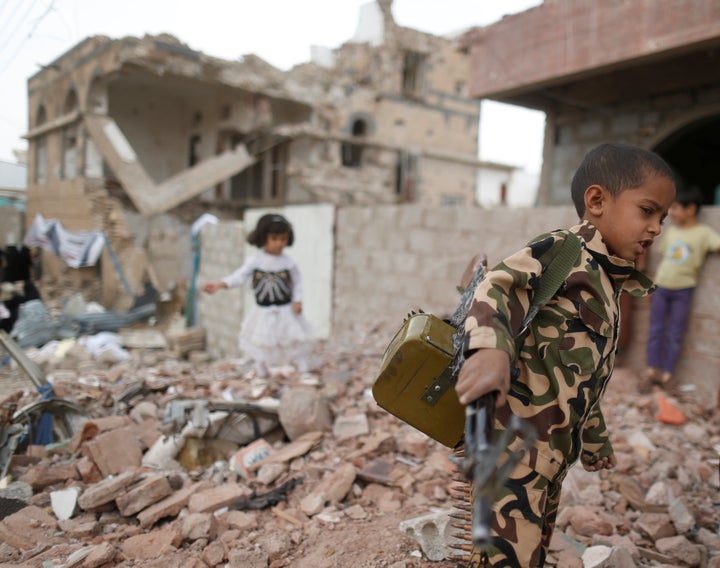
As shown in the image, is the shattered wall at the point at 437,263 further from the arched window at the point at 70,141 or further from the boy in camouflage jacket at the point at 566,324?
the arched window at the point at 70,141

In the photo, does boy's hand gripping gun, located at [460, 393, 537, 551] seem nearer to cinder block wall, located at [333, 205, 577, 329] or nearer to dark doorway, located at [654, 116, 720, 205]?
cinder block wall, located at [333, 205, 577, 329]

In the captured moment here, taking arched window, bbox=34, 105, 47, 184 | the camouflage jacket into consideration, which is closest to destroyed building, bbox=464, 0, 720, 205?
the camouflage jacket

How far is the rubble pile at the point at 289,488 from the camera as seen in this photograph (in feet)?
7.19

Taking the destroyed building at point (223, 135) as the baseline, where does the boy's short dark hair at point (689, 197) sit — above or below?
below

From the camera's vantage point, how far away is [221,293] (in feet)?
30.9

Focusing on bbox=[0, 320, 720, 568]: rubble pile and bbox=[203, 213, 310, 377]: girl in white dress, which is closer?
bbox=[0, 320, 720, 568]: rubble pile

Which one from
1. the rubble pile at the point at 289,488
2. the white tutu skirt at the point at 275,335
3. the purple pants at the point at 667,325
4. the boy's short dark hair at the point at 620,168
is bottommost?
the rubble pile at the point at 289,488

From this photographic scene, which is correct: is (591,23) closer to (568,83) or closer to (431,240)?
(568,83)

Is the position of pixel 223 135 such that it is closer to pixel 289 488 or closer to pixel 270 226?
pixel 270 226

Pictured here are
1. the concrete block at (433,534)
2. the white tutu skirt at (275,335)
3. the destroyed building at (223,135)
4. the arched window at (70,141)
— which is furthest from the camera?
the arched window at (70,141)

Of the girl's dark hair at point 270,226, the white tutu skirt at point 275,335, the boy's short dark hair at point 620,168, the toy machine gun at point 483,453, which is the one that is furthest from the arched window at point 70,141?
the toy machine gun at point 483,453

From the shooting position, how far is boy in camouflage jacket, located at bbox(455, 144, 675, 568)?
1.38m

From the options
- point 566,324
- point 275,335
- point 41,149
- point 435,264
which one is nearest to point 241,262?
point 435,264

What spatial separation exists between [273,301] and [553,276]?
3.55 meters
